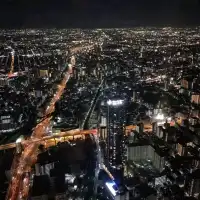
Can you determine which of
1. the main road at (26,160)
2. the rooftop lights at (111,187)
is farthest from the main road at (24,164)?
the rooftop lights at (111,187)

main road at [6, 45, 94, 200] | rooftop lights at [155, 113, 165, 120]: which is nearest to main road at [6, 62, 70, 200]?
main road at [6, 45, 94, 200]

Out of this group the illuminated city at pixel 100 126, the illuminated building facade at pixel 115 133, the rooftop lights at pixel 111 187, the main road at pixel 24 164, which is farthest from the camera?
the illuminated building facade at pixel 115 133

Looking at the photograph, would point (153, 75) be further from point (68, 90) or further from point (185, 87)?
point (68, 90)

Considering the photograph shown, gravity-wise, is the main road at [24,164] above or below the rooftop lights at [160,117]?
below

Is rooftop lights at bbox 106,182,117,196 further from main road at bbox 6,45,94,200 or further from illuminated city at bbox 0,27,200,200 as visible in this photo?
main road at bbox 6,45,94,200

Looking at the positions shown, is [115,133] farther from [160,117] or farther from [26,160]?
[160,117]

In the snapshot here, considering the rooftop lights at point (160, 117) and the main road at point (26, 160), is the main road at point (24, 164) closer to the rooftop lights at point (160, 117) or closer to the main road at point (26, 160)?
the main road at point (26, 160)

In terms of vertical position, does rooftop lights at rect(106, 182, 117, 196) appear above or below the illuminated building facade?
below

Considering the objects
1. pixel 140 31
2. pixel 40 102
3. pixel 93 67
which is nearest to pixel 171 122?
pixel 40 102
